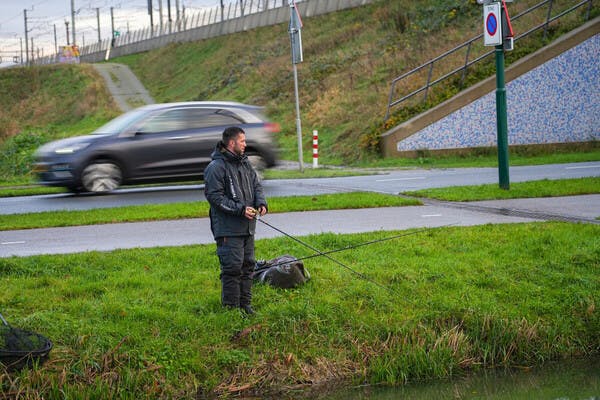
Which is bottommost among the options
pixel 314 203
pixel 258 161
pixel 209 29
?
pixel 314 203

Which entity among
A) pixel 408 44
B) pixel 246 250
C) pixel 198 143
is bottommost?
pixel 246 250

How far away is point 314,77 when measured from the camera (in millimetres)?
39625

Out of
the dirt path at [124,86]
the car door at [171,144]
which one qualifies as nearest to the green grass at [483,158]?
the car door at [171,144]

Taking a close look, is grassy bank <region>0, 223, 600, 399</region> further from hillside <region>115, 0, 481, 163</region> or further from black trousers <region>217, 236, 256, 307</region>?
hillside <region>115, 0, 481, 163</region>

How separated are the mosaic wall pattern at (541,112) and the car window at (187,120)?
938 cm

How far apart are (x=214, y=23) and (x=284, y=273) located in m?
68.5

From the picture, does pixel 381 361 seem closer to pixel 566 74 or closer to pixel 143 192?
pixel 143 192

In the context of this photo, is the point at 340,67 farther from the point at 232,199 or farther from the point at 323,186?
the point at 232,199

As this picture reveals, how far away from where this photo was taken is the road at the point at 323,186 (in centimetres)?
1630

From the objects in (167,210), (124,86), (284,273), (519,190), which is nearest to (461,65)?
(519,190)

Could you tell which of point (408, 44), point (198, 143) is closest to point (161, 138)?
point (198, 143)

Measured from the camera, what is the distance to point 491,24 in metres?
14.2

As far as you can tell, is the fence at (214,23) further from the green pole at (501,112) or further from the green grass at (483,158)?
the green pole at (501,112)

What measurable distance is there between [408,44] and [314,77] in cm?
522
